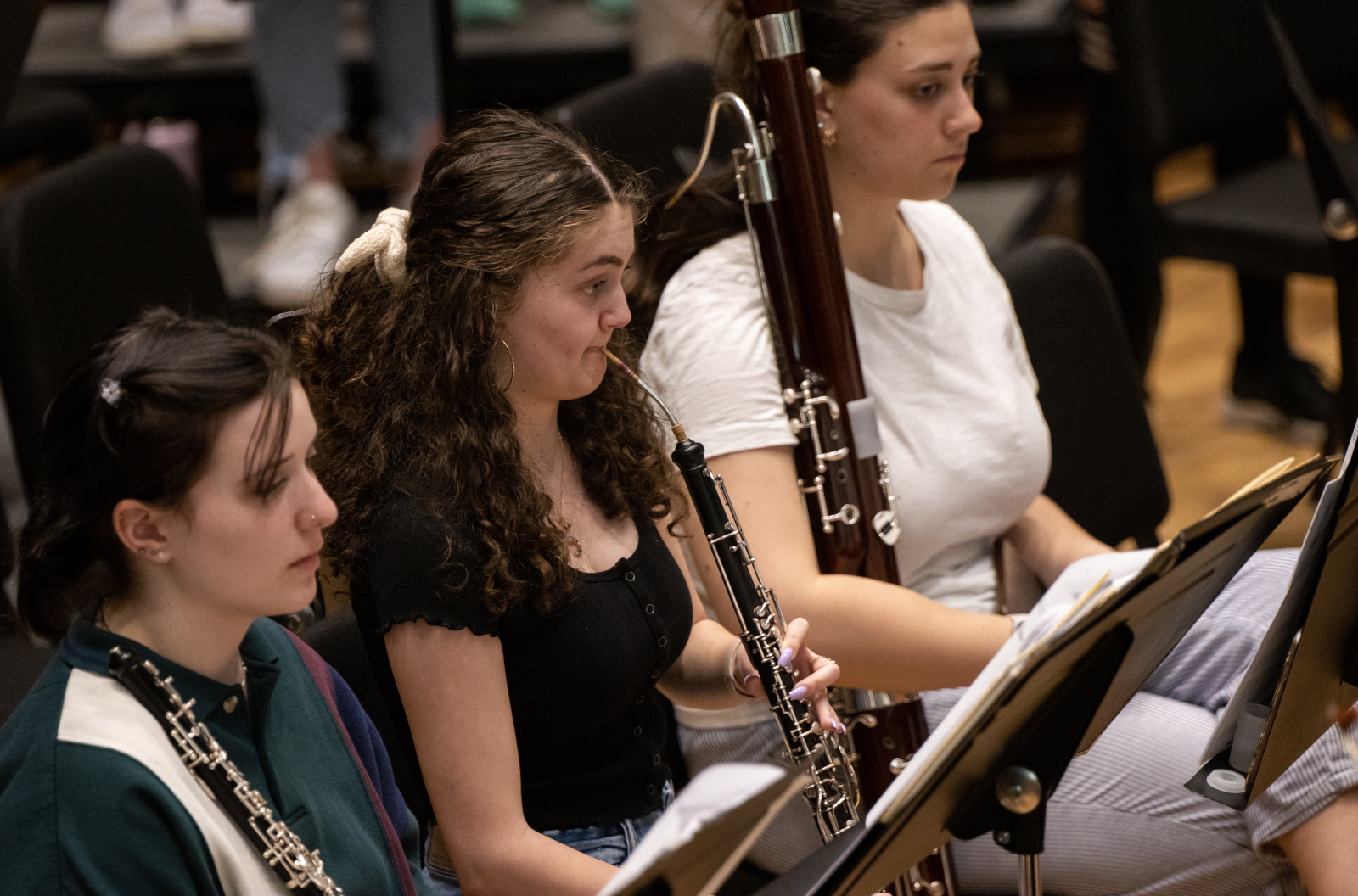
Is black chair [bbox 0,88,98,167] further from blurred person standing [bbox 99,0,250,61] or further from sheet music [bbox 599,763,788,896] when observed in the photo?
sheet music [bbox 599,763,788,896]

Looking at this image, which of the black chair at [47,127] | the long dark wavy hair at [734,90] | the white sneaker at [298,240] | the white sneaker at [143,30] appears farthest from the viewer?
the white sneaker at [143,30]

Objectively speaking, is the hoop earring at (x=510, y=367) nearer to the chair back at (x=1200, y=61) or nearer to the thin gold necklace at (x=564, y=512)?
the thin gold necklace at (x=564, y=512)

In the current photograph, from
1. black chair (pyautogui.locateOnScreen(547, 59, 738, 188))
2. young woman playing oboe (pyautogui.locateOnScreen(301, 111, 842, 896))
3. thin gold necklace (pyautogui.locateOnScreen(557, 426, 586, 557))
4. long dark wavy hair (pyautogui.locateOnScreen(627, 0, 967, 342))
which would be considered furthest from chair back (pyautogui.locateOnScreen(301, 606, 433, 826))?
black chair (pyautogui.locateOnScreen(547, 59, 738, 188))

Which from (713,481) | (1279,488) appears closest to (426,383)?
(713,481)

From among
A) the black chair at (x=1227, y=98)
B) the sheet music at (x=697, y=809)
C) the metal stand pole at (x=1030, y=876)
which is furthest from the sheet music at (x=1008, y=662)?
the black chair at (x=1227, y=98)

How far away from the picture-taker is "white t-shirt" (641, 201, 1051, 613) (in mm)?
1609

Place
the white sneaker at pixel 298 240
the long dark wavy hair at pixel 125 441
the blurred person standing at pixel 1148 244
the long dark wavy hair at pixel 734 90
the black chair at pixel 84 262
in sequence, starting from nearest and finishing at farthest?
the long dark wavy hair at pixel 125 441 < the long dark wavy hair at pixel 734 90 < the black chair at pixel 84 262 < the blurred person standing at pixel 1148 244 < the white sneaker at pixel 298 240

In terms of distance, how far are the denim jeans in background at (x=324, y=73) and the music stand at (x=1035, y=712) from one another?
254 centimetres

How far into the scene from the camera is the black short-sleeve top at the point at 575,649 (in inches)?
49.6

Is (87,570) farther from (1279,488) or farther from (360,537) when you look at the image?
(1279,488)

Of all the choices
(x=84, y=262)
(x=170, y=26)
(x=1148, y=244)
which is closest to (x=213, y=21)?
(x=170, y=26)

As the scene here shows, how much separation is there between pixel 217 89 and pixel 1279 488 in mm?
3293

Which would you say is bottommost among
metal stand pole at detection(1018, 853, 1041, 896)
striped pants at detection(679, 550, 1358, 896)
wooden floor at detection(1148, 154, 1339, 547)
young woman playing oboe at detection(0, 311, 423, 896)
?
wooden floor at detection(1148, 154, 1339, 547)

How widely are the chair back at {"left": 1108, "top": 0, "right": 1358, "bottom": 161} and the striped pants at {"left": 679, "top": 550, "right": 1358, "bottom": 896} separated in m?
1.62
